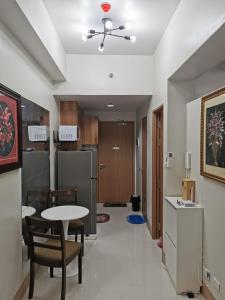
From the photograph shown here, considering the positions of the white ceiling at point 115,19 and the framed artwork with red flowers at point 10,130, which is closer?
the framed artwork with red flowers at point 10,130

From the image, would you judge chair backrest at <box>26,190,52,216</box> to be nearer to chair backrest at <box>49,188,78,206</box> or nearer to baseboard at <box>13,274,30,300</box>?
chair backrest at <box>49,188,78,206</box>

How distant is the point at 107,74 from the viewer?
3.93 meters

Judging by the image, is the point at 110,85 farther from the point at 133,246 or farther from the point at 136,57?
the point at 133,246

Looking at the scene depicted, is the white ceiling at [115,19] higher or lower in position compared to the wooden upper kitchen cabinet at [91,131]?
higher

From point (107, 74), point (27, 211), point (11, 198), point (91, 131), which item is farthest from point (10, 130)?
point (91, 131)

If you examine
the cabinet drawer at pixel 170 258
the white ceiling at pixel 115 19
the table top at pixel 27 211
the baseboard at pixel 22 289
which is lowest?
the baseboard at pixel 22 289

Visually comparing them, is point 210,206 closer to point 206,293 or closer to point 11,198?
point 206,293

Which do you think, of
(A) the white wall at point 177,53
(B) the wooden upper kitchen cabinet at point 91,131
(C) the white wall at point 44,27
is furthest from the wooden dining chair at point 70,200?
(B) the wooden upper kitchen cabinet at point 91,131

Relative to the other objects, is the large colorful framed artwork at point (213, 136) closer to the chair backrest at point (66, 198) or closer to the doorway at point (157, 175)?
the doorway at point (157, 175)

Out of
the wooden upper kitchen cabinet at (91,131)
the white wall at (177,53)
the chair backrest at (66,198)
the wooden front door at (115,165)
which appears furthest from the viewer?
the wooden front door at (115,165)

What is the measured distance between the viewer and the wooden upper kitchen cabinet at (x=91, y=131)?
18.6ft

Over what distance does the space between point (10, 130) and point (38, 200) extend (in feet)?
4.11

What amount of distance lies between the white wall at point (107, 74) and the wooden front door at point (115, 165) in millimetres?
2345

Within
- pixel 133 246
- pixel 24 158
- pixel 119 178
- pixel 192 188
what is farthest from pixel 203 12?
pixel 119 178
